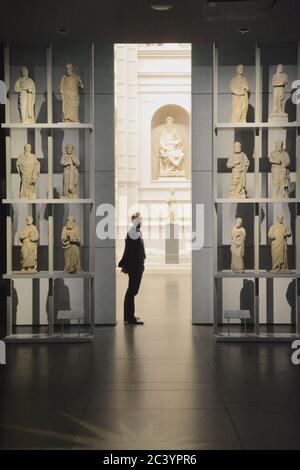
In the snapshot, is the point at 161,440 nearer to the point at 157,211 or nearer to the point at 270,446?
the point at 270,446

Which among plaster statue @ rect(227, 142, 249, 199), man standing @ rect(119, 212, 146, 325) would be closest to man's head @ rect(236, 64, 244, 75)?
plaster statue @ rect(227, 142, 249, 199)

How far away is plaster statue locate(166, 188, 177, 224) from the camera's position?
71.6ft

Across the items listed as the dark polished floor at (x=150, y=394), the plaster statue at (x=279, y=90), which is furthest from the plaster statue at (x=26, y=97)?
the plaster statue at (x=279, y=90)

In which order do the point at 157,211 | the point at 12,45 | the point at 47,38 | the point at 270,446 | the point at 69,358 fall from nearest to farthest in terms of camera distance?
the point at 270,446 < the point at 69,358 < the point at 47,38 < the point at 12,45 < the point at 157,211

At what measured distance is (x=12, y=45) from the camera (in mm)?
9883

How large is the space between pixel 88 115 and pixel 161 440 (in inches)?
234

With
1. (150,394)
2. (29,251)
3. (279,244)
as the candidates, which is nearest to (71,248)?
(29,251)

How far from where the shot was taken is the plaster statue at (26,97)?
352 inches

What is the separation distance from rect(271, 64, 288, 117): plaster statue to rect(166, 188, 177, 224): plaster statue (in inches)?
502

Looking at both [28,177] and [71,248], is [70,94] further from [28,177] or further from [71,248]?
[71,248]

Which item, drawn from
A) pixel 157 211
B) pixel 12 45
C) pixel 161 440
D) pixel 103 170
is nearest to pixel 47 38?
pixel 12 45

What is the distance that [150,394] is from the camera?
631 centimetres

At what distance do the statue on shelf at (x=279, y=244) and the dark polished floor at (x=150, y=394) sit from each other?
42.2 inches

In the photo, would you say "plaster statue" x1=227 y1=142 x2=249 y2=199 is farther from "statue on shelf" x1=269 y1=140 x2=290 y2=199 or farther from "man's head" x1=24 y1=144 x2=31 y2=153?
"man's head" x1=24 y1=144 x2=31 y2=153
